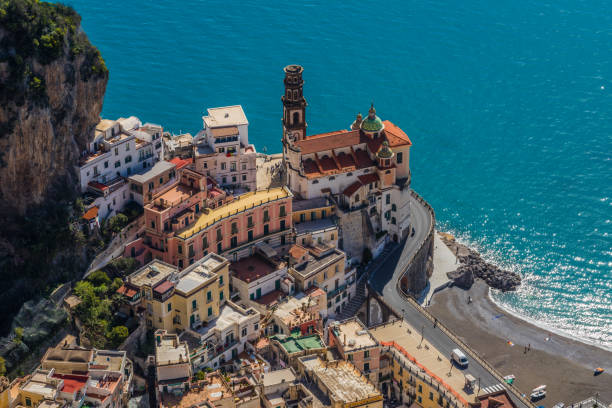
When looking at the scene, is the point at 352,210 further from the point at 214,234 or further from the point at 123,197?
the point at 123,197

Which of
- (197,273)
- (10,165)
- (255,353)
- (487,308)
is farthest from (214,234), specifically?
(487,308)

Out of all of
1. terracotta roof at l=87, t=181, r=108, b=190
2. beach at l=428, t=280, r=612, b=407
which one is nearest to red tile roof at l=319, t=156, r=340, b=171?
beach at l=428, t=280, r=612, b=407

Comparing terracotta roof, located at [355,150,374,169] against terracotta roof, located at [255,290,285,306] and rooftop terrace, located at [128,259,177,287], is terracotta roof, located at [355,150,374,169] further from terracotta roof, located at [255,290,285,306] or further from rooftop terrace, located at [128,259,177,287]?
rooftop terrace, located at [128,259,177,287]

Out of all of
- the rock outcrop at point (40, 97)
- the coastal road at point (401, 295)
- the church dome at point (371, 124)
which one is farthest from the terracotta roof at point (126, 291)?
the church dome at point (371, 124)

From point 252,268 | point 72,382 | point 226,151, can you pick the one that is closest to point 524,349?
point 252,268

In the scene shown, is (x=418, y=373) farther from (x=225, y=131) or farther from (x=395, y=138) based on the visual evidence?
(x=225, y=131)

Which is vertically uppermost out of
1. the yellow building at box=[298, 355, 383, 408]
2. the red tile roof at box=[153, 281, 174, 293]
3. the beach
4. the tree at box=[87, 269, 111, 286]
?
the red tile roof at box=[153, 281, 174, 293]

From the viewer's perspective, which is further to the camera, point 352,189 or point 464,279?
point 464,279
